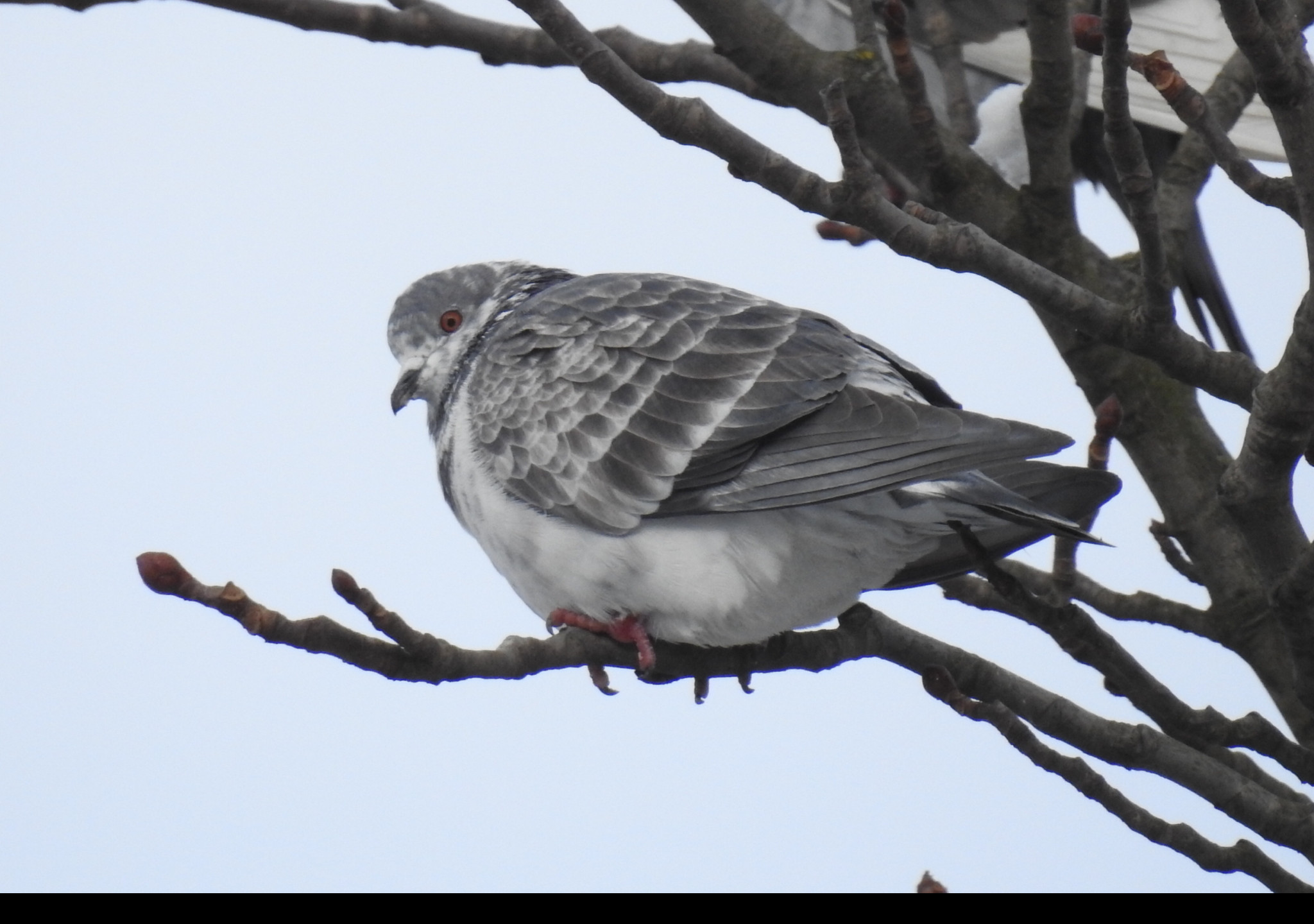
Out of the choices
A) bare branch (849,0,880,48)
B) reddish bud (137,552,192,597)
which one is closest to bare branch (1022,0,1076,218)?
bare branch (849,0,880,48)

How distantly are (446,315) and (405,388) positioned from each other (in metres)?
0.23

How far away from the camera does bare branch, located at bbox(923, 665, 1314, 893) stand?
9.11ft

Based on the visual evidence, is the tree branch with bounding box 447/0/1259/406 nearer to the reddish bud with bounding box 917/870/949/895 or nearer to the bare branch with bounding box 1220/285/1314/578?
the bare branch with bounding box 1220/285/1314/578

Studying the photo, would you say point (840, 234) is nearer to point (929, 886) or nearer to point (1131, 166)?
point (1131, 166)

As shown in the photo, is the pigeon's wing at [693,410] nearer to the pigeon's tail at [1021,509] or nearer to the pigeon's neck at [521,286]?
the pigeon's tail at [1021,509]

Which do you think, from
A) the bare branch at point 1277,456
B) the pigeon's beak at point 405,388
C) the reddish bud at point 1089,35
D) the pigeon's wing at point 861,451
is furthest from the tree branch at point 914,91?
the pigeon's beak at point 405,388

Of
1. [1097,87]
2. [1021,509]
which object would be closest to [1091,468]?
[1021,509]

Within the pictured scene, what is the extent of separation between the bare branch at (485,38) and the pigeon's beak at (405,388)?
858mm

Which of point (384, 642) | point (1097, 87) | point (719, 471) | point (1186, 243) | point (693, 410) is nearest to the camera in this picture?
point (384, 642)

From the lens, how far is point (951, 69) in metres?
4.17

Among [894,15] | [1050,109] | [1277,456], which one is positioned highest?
[1050,109]
